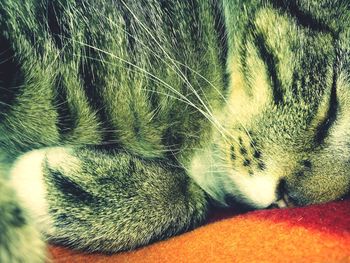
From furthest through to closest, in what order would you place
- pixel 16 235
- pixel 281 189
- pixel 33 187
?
pixel 281 189, pixel 33 187, pixel 16 235

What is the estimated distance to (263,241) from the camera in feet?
2.21

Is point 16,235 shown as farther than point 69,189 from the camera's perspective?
No

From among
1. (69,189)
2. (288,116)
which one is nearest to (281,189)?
(288,116)

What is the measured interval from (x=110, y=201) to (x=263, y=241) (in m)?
0.26

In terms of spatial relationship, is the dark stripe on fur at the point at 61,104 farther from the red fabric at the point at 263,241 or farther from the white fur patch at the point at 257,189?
the white fur patch at the point at 257,189

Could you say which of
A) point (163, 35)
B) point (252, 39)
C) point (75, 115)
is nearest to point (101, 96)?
point (75, 115)

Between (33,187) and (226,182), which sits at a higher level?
(33,187)

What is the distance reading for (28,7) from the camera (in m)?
0.78

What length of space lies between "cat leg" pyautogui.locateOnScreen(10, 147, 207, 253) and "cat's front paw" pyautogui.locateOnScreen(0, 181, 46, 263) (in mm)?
75

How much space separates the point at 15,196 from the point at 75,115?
19 centimetres

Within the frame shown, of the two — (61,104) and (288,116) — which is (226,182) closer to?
(288,116)

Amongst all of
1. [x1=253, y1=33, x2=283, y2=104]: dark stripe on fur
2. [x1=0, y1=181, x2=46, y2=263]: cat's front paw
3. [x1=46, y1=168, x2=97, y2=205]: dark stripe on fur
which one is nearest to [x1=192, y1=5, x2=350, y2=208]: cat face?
Result: [x1=253, y1=33, x2=283, y2=104]: dark stripe on fur

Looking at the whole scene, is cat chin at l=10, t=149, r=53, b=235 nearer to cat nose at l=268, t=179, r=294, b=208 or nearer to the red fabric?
the red fabric

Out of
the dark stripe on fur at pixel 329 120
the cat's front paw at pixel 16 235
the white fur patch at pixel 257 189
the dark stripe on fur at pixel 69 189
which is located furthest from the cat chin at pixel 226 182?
the cat's front paw at pixel 16 235
